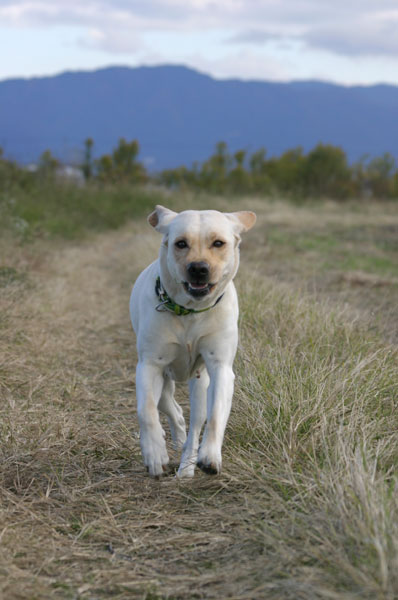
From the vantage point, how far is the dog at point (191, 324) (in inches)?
129

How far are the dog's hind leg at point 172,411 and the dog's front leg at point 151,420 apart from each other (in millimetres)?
416

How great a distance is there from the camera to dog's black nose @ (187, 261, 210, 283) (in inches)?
128

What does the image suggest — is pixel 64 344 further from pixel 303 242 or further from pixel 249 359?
pixel 303 242

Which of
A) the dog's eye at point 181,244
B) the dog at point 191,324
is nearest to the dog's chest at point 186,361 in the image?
the dog at point 191,324

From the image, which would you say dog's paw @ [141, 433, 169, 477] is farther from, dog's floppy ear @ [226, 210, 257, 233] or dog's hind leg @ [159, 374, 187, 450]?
dog's floppy ear @ [226, 210, 257, 233]

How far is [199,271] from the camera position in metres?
3.25

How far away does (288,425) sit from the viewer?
3488 mm

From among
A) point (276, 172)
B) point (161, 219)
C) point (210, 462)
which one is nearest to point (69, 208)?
point (161, 219)

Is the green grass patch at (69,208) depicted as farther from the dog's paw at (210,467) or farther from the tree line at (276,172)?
the dog's paw at (210,467)

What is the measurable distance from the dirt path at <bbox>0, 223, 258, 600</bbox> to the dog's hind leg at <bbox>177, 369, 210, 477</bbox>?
120 mm

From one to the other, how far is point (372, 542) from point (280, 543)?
40cm

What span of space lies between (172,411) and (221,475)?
2.36 feet

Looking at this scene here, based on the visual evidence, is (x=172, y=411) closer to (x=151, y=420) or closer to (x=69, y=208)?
(x=151, y=420)

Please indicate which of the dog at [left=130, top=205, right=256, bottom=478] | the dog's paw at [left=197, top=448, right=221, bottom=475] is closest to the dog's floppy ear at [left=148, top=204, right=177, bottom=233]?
the dog at [left=130, top=205, right=256, bottom=478]
